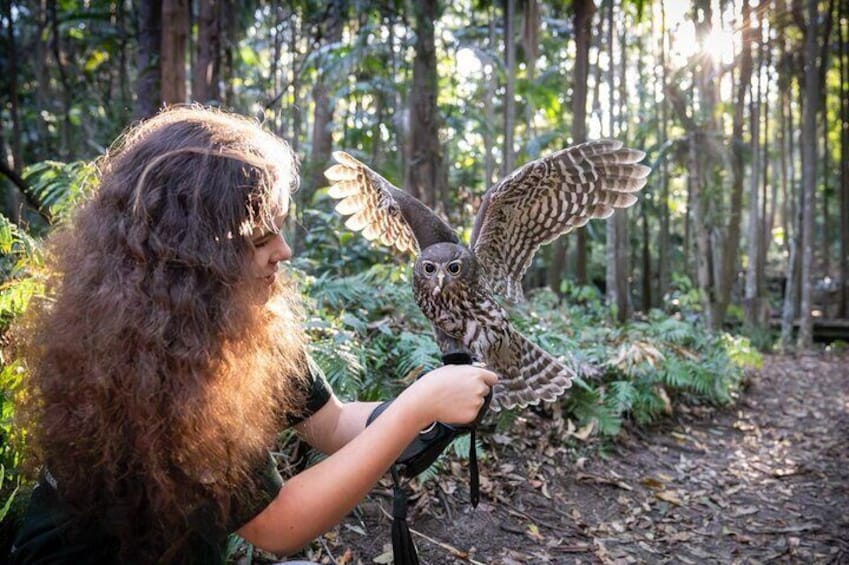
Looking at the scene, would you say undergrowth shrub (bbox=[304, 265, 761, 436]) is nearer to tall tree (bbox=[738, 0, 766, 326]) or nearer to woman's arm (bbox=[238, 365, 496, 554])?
woman's arm (bbox=[238, 365, 496, 554])

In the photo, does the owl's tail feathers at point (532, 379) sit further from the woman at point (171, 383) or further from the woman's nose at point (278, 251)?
the woman's nose at point (278, 251)

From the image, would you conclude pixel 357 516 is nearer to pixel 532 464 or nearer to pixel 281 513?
pixel 532 464

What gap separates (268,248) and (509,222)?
170cm

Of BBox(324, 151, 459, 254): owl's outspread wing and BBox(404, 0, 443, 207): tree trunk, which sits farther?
BBox(404, 0, 443, 207): tree trunk

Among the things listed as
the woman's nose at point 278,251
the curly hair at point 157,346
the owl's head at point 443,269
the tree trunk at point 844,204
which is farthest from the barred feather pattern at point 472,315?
the tree trunk at point 844,204

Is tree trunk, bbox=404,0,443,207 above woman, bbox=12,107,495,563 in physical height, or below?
above

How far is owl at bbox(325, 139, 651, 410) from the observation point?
2.88m

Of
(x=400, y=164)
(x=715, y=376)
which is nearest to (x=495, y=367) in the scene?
(x=715, y=376)

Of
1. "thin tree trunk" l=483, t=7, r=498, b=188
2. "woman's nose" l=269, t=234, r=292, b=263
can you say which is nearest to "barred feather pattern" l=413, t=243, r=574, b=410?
"woman's nose" l=269, t=234, r=292, b=263

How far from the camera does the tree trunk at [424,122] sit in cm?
676

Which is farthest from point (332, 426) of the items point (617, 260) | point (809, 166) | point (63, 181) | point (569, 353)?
point (809, 166)

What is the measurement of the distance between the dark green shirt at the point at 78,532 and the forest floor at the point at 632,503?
5.00 ft

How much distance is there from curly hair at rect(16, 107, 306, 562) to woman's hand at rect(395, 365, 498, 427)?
431 millimetres

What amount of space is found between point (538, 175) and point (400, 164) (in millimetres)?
6817
